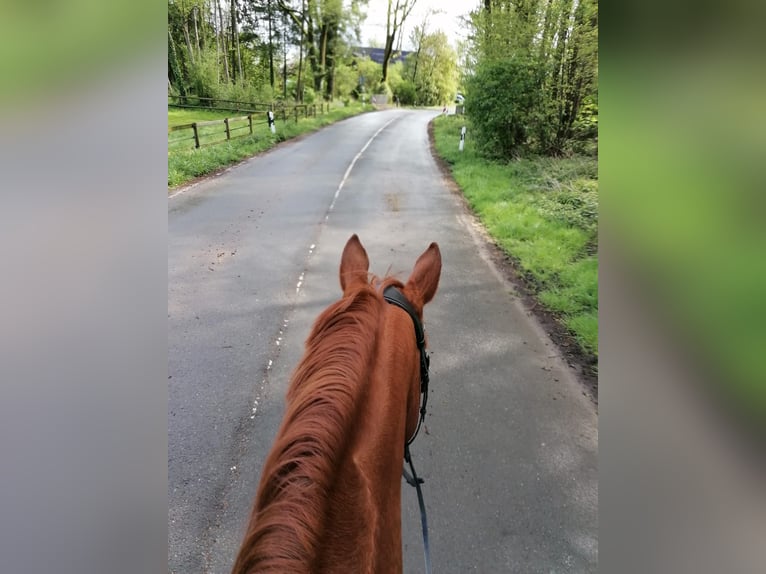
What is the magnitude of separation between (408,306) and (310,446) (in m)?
0.77

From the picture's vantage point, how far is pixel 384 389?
1.06 meters

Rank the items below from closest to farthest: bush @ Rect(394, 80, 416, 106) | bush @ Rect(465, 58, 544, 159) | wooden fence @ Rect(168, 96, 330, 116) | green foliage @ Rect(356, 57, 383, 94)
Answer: wooden fence @ Rect(168, 96, 330, 116) < bush @ Rect(465, 58, 544, 159) < green foliage @ Rect(356, 57, 383, 94) < bush @ Rect(394, 80, 416, 106)

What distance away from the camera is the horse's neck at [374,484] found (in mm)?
698

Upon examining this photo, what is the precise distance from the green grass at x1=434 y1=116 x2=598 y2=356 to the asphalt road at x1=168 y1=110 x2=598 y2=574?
414 millimetres

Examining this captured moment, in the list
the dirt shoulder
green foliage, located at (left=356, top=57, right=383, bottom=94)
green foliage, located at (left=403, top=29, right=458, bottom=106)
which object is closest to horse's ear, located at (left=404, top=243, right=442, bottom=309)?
the dirt shoulder

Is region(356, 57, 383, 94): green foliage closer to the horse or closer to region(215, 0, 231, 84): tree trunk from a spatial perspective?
region(215, 0, 231, 84): tree trunk

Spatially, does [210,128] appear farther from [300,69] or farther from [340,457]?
[340,457]

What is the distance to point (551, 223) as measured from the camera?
18.1ft

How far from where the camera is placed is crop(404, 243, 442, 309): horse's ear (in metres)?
1.67

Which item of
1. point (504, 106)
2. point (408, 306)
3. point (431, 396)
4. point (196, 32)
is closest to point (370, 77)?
point (504, 106)

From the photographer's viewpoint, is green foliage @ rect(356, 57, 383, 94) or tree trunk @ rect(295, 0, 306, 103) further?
green foliage @ rect(356, 57, 383, 94)
